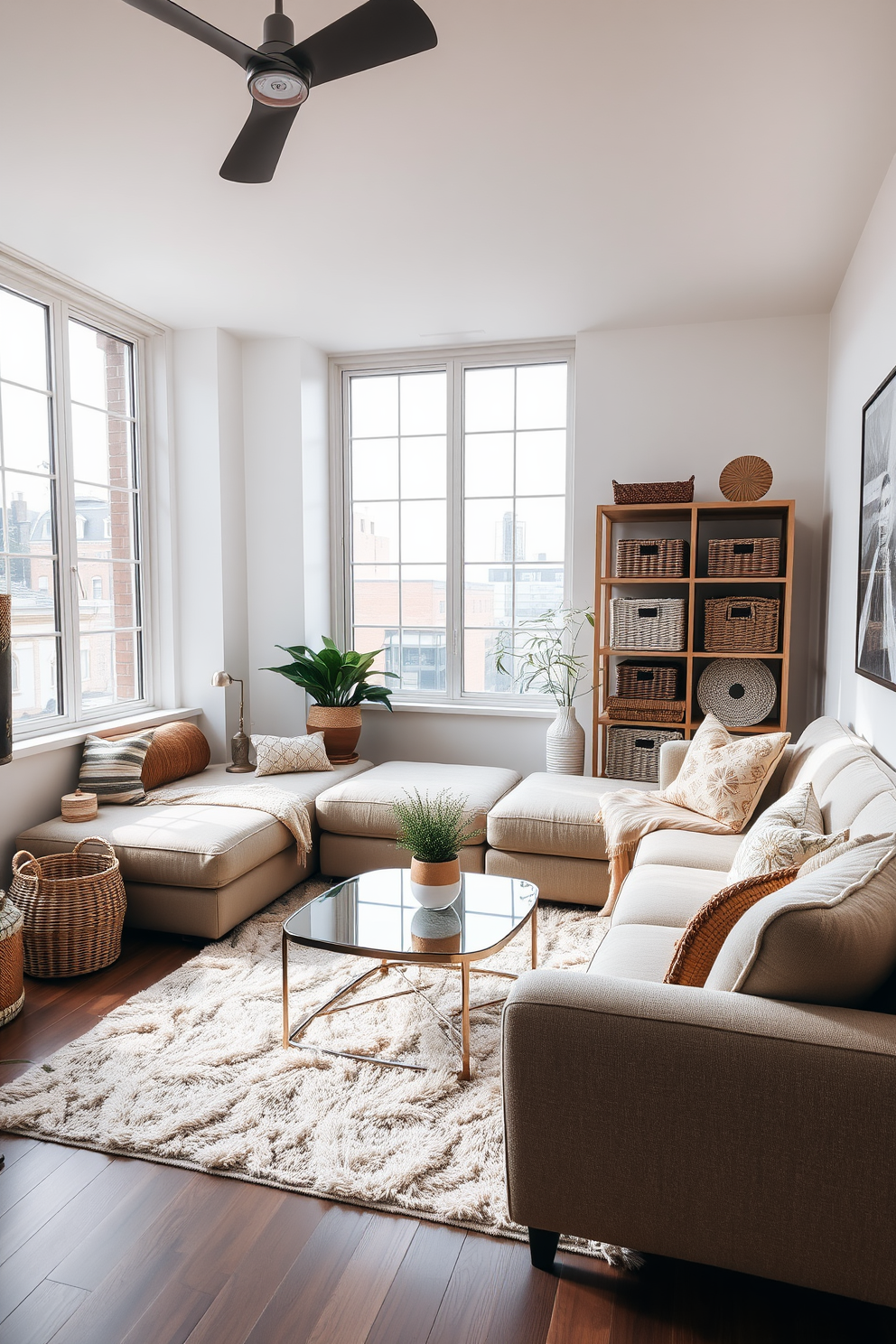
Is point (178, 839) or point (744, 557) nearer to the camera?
point (178, 839)

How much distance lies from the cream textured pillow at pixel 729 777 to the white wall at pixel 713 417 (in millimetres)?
1261

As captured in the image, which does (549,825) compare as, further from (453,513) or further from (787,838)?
(453,513)

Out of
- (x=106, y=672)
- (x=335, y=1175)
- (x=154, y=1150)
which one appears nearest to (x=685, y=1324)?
(x=335, y=1175)

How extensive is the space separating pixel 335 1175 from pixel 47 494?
121 inches

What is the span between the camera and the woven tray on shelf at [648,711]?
160 inches

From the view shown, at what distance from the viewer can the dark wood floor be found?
149cm

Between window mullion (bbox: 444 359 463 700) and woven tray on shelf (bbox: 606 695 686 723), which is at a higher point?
window mullion (bbox: 444 359 463 700)

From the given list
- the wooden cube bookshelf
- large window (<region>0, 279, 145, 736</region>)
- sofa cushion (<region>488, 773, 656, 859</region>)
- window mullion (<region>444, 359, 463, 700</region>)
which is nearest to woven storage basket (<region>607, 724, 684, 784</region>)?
the wooden cube bookshelf

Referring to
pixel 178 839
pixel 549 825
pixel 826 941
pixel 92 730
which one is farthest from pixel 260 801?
pixel 826 941

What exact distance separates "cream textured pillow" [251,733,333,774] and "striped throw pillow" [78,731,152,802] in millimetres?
603

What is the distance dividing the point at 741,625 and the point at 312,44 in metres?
2.98

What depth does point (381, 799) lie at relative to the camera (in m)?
3.73

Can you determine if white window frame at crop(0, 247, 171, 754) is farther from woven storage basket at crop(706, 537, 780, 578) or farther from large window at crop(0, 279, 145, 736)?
woven storage basket at crop(706, 537, 780, 578)

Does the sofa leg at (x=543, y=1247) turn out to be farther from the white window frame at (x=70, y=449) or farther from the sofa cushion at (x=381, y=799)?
the white window frame at (x=70, y=449)
